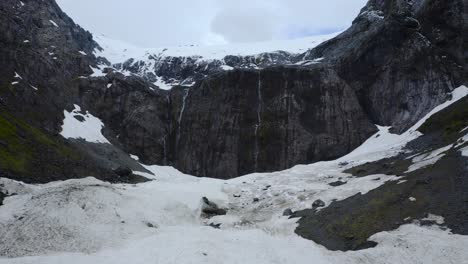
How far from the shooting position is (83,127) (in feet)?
285

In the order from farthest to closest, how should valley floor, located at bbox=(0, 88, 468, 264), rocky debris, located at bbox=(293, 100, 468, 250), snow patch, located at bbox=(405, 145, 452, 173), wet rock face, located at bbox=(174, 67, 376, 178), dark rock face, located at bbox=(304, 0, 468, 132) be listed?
wet rock face, located at bbox=(174, 67, 376, 178), dark rock face, located at bbox=(304, 0, 468, 132), snow patch, located at bbox=(405, 145, 452, 173), rocky debris, located at bbox=(293, 100, 468, 250), valley floor, located at bbox=(0, 88, 468, 264)

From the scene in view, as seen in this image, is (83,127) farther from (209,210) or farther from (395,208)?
(395,208)

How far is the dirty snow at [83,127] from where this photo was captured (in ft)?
268

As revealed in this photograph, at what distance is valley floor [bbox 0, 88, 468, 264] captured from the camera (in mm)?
25500

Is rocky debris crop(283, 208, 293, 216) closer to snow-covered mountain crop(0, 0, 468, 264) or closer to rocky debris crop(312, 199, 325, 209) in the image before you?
snow-covered mountain crop(0, 0, 468, 264)

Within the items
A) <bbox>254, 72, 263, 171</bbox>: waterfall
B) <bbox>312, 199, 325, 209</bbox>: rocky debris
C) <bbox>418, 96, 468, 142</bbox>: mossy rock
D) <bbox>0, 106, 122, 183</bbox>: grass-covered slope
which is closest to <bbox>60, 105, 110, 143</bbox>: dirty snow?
<bbox>0, 106, 122, 183</bbox>: grass-covered slope

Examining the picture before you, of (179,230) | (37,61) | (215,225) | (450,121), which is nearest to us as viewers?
(179,230)

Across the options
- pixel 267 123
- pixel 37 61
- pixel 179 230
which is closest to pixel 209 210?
pixel 179 230

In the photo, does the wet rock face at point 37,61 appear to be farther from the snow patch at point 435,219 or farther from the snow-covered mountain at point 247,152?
the snow patch at point 435,219

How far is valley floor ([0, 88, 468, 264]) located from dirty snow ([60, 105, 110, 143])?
3830 centimetres

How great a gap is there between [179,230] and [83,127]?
192ft

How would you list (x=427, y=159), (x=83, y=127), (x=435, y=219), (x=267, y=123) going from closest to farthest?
(x=435, y=219) < (x=427, y=159) < (x=83, y=127) < (x=267, y=123)

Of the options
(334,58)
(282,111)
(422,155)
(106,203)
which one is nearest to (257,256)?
(106,203)

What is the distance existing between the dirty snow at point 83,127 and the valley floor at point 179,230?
1508 inches
